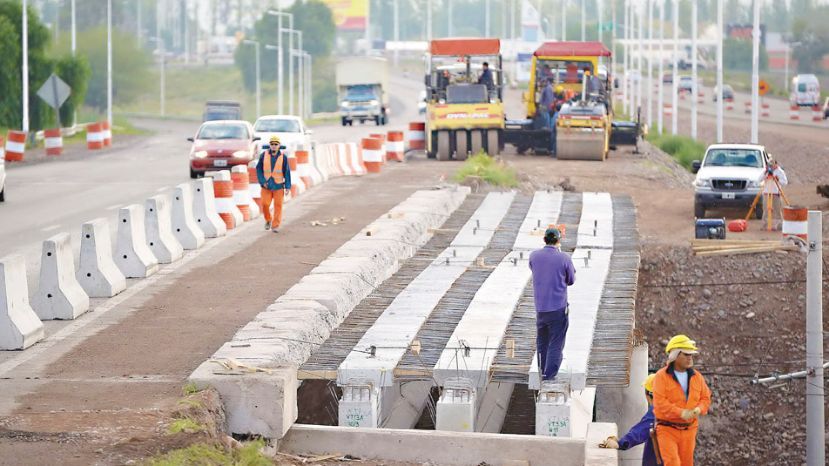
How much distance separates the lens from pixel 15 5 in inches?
2383

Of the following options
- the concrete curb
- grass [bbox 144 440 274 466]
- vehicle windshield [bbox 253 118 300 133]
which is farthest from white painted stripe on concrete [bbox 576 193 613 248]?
vehicle windshield [bbox 253 118 300 133]

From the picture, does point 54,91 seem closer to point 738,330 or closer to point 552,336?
point 738,330

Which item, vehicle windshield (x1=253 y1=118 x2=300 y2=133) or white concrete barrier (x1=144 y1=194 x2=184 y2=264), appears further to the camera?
vehicle windshield (x1=253 y1=118 x2=300 y2=133)

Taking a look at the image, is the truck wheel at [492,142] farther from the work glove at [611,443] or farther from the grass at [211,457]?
the grass at [211,457]

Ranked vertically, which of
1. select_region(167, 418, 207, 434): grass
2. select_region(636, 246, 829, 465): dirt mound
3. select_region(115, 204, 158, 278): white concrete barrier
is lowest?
select_region(636, 246, 829, 465): dirt mound

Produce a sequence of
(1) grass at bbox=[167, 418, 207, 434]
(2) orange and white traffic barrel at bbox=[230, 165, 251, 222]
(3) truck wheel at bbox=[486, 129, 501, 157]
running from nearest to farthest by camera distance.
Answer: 1. (1) grass at bbox=[167, 418, 207, 434]
2. (2) orange and white traffic barrel at bbox=[230, 165, 251, 222]
3. (3) truck wheel at bbox=[486, 129, 501, 157]

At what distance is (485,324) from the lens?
15.7m

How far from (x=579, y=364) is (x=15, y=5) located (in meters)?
51.0

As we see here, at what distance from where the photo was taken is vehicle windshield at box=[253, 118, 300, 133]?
41750mm

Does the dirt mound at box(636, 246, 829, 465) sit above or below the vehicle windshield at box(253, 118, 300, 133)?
below

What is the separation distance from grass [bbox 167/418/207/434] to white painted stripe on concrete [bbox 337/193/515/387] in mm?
2447

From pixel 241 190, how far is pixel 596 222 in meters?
5.95

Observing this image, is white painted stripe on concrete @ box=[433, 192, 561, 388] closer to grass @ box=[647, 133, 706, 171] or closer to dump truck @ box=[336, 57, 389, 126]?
grass @ box=[647, 133, 706, 171]

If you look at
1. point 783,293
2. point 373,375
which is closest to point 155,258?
point 373,375
